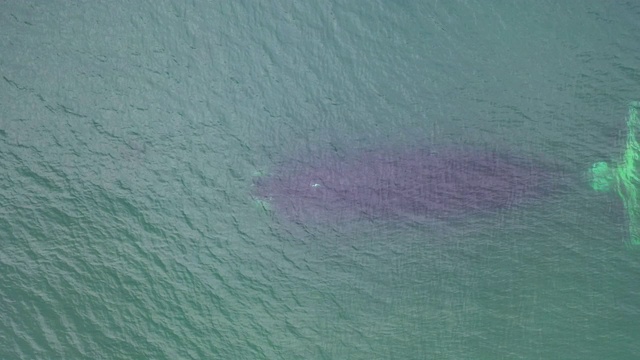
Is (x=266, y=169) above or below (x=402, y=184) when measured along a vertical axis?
above

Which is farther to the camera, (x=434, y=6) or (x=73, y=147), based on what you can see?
(x=434, y=6)

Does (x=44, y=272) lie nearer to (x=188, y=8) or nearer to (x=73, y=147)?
(x=73, y=147)

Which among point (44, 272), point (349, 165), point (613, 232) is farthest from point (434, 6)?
point (44, 272)
